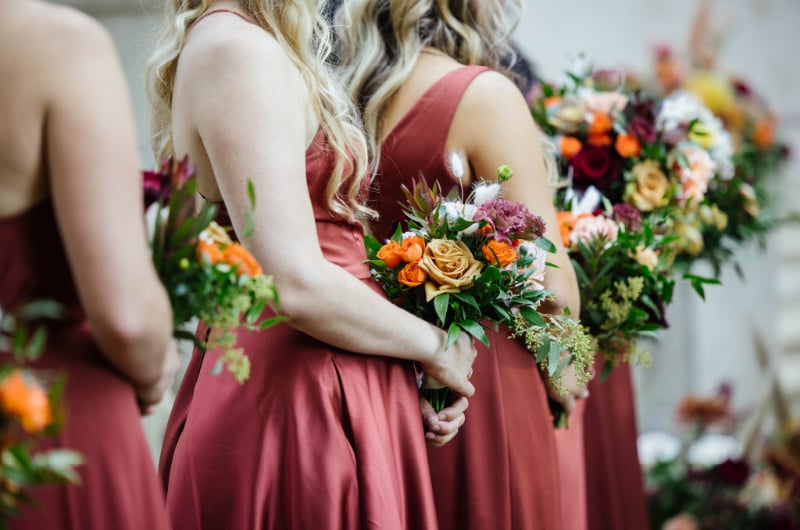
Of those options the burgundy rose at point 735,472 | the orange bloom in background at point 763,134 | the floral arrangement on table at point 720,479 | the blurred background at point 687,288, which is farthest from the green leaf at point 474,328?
the blurred background at point 687,288

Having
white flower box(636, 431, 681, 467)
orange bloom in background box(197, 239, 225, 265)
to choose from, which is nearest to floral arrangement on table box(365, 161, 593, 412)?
orange bloom in background box(197, 239, 225, 265)

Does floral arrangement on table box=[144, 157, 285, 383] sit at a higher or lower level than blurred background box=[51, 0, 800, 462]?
higher

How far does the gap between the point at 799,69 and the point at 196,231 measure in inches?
289

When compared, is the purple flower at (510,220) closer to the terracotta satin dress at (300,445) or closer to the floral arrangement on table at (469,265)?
the floral arrangement on table at (469,265)

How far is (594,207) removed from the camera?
3070 mm

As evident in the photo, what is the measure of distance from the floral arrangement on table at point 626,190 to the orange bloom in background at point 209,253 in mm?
1378

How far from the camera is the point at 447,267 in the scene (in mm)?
2215

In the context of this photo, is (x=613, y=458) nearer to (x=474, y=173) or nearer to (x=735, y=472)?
(x=735, y=472)

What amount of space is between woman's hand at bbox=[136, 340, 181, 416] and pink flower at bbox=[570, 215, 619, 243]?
142 cm

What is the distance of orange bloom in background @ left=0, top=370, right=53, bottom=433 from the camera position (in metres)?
1.26

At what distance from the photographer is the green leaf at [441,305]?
2.20 m

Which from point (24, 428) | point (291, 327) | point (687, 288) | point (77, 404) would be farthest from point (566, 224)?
point (687, 288)

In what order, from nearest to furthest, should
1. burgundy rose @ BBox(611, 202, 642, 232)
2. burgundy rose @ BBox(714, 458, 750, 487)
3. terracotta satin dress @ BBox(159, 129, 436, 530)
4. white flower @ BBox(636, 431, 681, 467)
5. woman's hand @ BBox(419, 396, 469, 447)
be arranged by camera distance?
terracotta satin dress @ BBox(159, 129, 436, 530) → woman's hand @ BBox(419, 396, 469, 447) → burgundy rose @ BBox(611, 202, 642, 232) → burgundy rose @ BBox(714, 458, 750, 487) → white flower @ BBox(636, 431, 681, 467)

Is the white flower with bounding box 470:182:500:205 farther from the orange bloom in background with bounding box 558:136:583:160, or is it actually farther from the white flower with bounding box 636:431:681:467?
the white flower with bounding box 636:431:681:467
